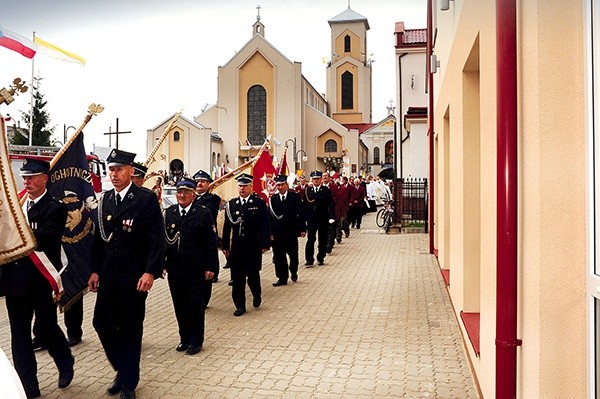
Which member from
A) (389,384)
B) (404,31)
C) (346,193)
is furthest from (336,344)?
(404,31)

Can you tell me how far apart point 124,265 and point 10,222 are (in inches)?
86.1

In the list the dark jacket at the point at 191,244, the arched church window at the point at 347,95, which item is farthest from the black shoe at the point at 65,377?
the arched church window at the point at 347,95

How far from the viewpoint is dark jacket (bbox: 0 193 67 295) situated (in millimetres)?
4707

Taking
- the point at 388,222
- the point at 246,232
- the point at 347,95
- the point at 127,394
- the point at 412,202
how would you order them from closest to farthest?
1. the point at 127,394
2. the point at 246,232
3. the point at 388,222
4. the point at 412,202
5. the point at 347,95

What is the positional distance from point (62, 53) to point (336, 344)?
4.05m

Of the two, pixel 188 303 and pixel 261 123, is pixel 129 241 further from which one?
pixel 261 123

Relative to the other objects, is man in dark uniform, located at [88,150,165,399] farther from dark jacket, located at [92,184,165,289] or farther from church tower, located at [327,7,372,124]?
church tower, located at [327,7,372,124]

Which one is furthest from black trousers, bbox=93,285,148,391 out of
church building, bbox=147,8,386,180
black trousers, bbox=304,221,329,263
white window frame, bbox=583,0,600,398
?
church building, bbox=147,8,386,180

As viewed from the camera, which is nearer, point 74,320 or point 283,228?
point 74,320

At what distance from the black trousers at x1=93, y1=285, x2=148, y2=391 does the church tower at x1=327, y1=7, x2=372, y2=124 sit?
68798mm

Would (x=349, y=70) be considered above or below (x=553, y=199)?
above

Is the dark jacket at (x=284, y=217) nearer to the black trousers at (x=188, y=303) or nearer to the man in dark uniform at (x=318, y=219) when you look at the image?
the man in dark uniform at (x=318, y=219)

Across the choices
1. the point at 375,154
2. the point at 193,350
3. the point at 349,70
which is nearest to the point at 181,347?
the point at 193,350

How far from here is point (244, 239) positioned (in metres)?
8.09
